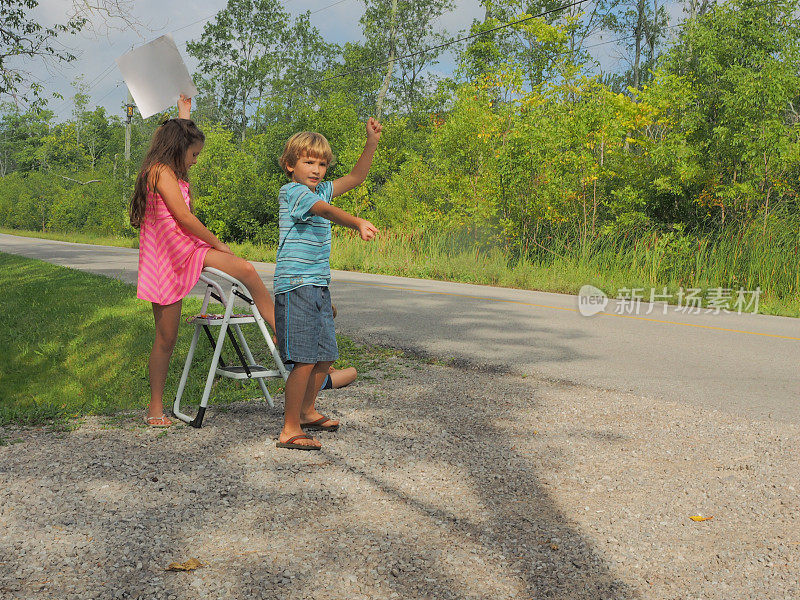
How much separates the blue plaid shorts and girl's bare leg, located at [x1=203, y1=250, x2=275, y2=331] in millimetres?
340

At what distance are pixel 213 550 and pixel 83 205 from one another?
5026 cm

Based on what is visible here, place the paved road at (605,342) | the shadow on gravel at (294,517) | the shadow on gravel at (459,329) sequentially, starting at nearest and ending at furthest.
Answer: the shadow on gravel at (294,517)
the paved road at (605,342)
the shadow on gravel at (459,329)

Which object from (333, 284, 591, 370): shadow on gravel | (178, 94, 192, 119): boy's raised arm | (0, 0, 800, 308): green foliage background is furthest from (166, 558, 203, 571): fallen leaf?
(0, 0, 800, 308): green foliage background

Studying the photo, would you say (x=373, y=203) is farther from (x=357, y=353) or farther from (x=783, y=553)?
(x=783, y=553)

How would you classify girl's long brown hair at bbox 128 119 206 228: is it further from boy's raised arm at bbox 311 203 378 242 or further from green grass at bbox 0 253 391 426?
green grass at bbox 0 253 391 426

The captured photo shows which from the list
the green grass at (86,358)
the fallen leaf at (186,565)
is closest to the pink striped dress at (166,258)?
the green grass at (86,358)

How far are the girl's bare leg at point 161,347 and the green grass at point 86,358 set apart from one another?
522 millimetres

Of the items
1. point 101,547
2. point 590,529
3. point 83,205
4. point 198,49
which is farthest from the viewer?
point 198,49

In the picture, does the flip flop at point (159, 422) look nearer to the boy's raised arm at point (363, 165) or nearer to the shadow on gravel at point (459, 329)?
the boy's raised arm at point (363, 165)

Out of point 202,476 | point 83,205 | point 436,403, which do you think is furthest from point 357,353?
point 83,205

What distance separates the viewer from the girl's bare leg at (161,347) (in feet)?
16.1

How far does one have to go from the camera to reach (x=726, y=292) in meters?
13.7

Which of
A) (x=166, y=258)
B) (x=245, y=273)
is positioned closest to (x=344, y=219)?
(x=245, y=273)

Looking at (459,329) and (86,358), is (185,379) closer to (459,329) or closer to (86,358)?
(86,358)
